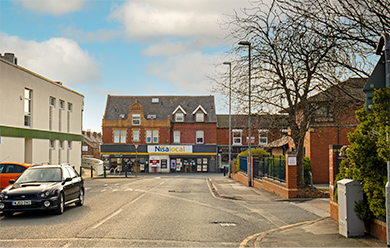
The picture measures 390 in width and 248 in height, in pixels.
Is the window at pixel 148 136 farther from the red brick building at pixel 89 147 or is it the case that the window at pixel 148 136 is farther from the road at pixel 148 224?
the road at pixel 148 224

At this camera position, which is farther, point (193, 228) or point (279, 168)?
point (279, 168)

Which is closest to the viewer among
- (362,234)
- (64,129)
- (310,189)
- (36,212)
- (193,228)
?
(362,234)

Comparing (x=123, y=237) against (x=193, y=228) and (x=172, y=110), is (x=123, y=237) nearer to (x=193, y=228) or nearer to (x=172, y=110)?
(x=193, y=228)

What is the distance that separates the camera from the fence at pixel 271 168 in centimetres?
1994

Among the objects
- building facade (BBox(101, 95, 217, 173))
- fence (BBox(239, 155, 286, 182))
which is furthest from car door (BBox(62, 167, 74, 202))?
building facade (BBox(101, 95, 217, 173))

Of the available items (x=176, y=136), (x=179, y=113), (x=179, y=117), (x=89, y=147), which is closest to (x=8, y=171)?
(x=176, y=136)

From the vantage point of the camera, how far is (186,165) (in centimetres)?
6184

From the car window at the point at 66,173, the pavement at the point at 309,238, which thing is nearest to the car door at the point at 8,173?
the car window at the point at 66,173

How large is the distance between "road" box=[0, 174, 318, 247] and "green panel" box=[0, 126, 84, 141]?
11.6 metres

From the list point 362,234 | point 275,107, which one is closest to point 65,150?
point 275,107

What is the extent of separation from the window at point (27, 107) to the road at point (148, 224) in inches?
577

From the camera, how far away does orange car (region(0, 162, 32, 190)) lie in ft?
59.9

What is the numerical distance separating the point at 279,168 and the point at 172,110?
44.6 metres

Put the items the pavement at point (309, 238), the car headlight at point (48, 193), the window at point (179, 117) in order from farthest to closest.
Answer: the window at point (179, 117)
the car headlight at point (48, 193)
the pavement at point (309, 238)
